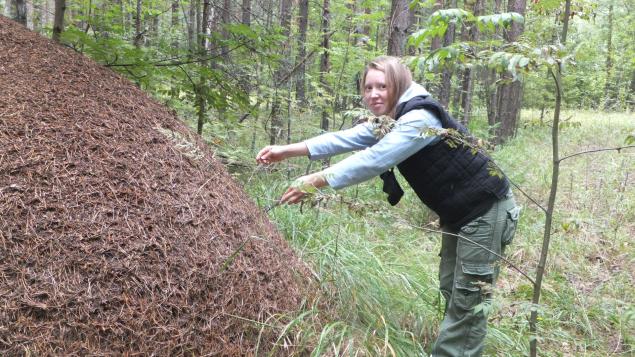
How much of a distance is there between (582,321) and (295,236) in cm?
246

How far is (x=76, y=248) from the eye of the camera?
6.93 feet

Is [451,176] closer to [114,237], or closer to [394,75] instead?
[394,75]

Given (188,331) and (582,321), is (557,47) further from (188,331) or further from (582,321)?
(582,321)

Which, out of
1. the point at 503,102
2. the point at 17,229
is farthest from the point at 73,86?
the point at 503,102

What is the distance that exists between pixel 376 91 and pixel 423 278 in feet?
6.31

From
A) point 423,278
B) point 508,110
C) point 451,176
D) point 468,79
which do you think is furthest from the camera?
point 508,110

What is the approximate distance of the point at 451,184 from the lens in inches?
98.3

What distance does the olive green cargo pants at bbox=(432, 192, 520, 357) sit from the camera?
254 cm

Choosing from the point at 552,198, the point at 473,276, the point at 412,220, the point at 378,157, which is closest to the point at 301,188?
the point at 378,157

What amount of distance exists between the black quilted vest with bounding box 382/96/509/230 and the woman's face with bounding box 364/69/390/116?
15 cm

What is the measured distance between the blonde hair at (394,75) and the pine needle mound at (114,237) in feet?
3.74

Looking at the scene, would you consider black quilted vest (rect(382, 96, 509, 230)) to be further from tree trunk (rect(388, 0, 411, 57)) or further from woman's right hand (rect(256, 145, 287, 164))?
tree trunk (rect(388, 0, 411, 57))

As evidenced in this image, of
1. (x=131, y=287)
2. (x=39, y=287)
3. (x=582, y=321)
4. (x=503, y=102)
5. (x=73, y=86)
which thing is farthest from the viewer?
(x=503, y=102)

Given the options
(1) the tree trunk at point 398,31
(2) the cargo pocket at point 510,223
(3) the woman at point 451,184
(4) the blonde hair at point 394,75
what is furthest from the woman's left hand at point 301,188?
(1) the tree trunk at point 398,31
